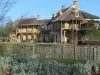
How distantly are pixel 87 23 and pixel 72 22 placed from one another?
180 inches

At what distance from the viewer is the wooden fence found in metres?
31.4

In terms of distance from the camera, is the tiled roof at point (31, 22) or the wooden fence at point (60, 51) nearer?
the wooden fence at point (60, 51)

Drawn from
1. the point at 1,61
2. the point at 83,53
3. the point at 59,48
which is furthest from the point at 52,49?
the point at 1,61

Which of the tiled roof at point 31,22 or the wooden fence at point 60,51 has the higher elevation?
the tiled roof at point 31,22

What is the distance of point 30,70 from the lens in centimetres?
1167

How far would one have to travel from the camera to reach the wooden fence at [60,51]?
1236 inches

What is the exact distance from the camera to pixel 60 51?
3319cm

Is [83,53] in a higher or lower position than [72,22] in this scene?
lower

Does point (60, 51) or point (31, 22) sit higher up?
point (31, 22)

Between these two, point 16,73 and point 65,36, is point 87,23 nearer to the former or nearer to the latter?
point 65,36

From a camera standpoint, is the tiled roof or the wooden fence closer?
the wooden fence

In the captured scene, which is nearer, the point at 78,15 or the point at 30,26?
the point at 78,15

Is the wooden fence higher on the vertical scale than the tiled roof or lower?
lower

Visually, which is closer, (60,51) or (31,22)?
(60,51)
